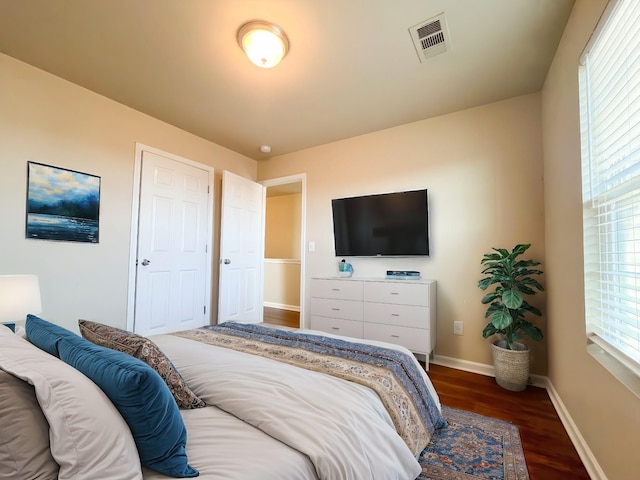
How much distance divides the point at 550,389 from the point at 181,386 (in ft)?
9.06

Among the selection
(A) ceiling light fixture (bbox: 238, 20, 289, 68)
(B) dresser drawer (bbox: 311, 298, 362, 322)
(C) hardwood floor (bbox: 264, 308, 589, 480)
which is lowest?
(C) hardwood floor (bbox: 264, 308, 589, 480)

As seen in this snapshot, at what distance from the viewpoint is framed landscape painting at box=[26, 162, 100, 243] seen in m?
2.42

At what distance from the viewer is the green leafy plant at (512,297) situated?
7.71ft

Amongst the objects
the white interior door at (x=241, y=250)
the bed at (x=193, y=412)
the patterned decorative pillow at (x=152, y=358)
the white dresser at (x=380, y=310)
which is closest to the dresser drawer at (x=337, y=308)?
the white dresser at (x=380, y=310)

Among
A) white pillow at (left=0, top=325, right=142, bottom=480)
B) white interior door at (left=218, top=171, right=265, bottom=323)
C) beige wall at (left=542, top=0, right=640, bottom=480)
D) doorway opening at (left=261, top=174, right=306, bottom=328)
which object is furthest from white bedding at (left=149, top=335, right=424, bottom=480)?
doorway opening at (left=261, top=174, right=306, bottom=328)

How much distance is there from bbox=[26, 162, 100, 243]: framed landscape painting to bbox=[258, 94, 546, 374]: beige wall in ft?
9.06

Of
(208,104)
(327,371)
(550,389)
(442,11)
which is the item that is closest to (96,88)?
(208,104)

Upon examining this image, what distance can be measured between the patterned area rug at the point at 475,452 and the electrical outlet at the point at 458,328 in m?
1.04

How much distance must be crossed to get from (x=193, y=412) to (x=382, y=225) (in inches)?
107

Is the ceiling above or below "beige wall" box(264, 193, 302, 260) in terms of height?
above

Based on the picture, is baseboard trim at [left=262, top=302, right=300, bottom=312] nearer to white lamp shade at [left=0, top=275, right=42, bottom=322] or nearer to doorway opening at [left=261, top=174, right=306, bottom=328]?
doorway opening at [left=261, top=174, right=306, bottom=328]

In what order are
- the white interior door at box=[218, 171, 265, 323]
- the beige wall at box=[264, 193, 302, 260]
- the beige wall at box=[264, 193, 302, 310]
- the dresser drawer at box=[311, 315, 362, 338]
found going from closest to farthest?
the dresser drawer at box=[311, 315, 362, 338]
the white interior door at box=[218, 171, 265, 323]
the beige wall at box=[264, 193, 302, 310]
the beige wall at box=[264, 193, 302, 260]

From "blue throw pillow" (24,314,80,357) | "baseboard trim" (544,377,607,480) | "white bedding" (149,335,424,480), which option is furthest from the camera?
"baseboard trim" (544,377,607,480)

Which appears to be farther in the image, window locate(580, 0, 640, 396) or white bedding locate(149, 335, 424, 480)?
window locate(580, 0, 640, 396)
